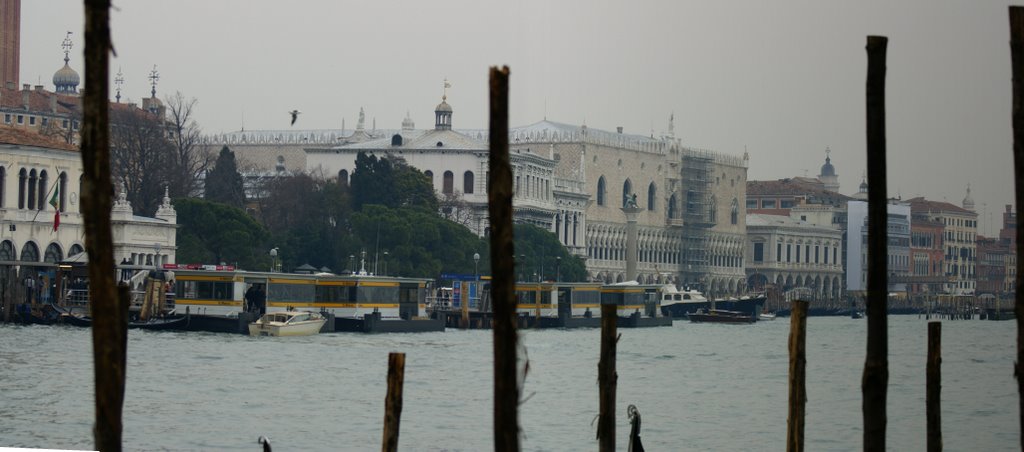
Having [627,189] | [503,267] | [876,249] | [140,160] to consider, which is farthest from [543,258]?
[503,267]

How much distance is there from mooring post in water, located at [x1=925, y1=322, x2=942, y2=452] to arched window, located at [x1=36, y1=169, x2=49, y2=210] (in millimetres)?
20339

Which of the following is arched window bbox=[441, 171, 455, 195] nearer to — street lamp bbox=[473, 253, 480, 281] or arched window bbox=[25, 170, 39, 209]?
street lamp bbox=[473, 253, 480, 281]

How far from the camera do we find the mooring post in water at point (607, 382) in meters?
8.44

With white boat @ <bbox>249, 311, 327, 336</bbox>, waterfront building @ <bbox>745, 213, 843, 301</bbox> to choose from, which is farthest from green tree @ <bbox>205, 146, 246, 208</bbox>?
waterfront building @ <bbox>745, 213, 843, 301</bbox>

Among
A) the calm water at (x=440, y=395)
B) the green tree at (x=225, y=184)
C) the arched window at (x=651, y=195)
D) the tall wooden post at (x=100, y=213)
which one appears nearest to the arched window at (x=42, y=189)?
the calm water at (x=440, y=395)

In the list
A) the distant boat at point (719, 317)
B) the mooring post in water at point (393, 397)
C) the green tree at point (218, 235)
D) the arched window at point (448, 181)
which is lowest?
the mooring post in water at point (393, 397)

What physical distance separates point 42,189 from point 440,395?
13918 mm

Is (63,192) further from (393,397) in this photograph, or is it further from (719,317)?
(393,397)

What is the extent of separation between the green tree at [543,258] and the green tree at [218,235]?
702 cm

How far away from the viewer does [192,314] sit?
23.4 m

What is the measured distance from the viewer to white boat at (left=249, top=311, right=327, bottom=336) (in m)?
23.7

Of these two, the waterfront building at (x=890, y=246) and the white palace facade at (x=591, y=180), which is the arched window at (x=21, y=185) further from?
the waterfront building at (x=890, y=246)

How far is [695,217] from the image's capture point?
194 feet

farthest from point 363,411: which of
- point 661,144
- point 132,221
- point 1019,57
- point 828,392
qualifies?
point 661,144
